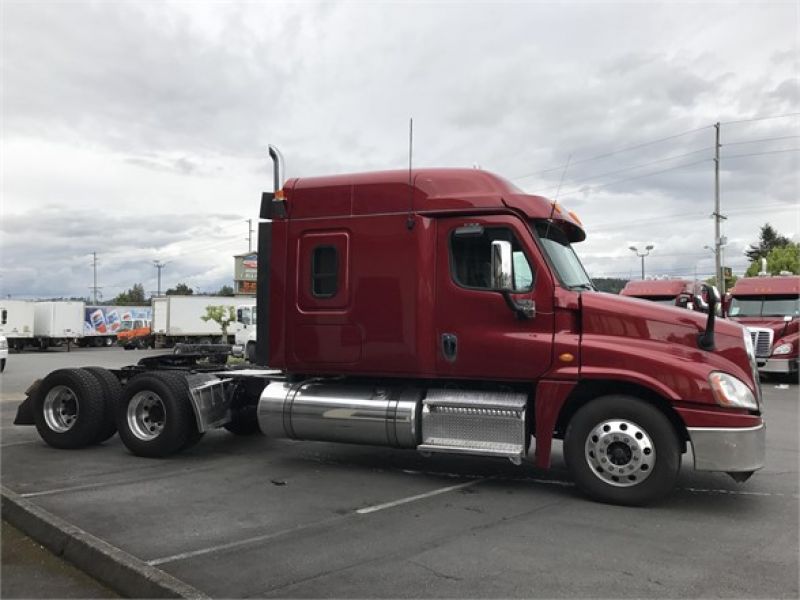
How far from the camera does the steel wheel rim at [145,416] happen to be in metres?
7.59

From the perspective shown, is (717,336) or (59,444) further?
(59,444)

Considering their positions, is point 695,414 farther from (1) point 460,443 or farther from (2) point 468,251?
(2) point 468,251

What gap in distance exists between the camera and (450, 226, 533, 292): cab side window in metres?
5.99

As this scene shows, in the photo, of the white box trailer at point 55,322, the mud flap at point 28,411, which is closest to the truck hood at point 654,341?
the mud flap at point 28,411

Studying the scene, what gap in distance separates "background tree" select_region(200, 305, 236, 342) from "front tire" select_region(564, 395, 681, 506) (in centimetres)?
3428

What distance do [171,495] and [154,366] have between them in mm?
3281

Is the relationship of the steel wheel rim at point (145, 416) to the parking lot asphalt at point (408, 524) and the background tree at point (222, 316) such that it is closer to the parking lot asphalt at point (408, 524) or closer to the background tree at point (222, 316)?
the parking lot asphalt at point (408, 524)

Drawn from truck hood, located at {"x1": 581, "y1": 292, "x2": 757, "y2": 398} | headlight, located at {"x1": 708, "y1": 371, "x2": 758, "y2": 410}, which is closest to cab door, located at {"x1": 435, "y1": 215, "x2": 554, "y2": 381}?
truck hood, located at {"x1": 581, "y1": 292, "x2": 757, "y2": 398}

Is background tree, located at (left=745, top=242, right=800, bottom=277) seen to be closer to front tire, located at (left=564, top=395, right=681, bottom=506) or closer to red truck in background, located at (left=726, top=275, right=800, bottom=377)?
red truck in background, located at (left=726, top=275, right=800, bottom=377)

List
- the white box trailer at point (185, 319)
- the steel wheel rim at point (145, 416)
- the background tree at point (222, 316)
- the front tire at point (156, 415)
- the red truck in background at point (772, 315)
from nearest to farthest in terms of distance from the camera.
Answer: the front tire at point (156, 415) < the steel wheel rim at point (145, 416) < the red truck in background at point (772, 315) < the background tree at point (222, 316) < the white box trailer at point (185, 319)

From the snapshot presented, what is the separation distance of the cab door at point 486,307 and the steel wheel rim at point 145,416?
3.56 meters

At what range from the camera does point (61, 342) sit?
4450 cm

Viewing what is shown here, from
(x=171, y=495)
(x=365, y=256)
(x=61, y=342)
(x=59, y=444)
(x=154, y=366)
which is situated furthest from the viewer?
(x=61, y=342)

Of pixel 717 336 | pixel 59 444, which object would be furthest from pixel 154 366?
pixel 717 336
